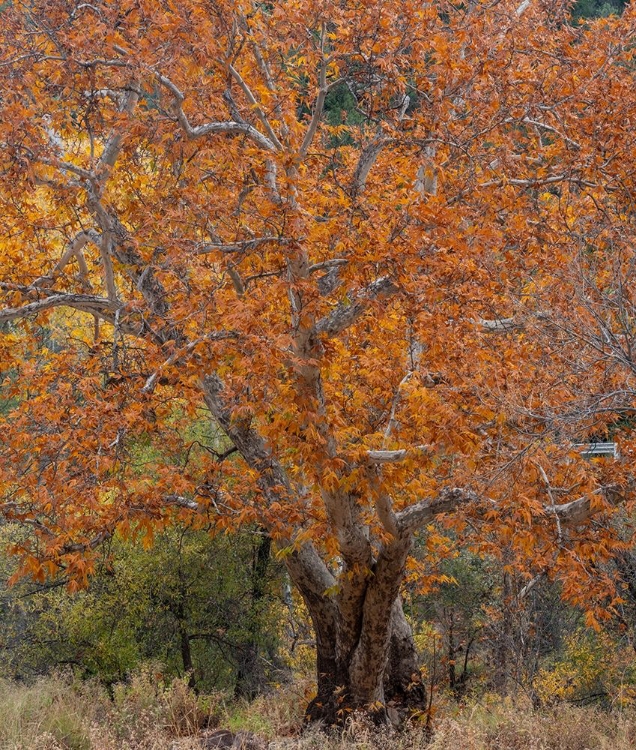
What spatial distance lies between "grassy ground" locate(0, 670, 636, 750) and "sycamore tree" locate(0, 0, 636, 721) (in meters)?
1.04

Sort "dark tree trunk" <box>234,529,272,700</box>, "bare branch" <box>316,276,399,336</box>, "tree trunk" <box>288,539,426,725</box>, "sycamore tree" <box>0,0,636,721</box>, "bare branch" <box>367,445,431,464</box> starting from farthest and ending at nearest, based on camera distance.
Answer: "dark tree trunk" <box>234,529,272,700</box>
"tree trunk" <box>288,539,426,725</box>
"bare branch" <box>316,276,399,336</box>
"bare branch" <box>367,445,431,464</box>
"sycamore tree" <box>0,0,636,721</box>

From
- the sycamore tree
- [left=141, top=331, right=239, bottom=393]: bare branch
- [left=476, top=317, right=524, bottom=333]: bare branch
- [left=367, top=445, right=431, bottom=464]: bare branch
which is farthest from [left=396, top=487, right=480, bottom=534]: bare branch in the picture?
[left=141, top=331, right=239, bottom=393]: bare branch

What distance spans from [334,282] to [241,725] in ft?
17.4

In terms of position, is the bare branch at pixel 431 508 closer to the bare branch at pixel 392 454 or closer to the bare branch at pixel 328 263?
the bare branch at pixel 392 454

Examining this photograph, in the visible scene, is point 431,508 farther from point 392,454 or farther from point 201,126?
point 201,126

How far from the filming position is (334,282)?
321 inches

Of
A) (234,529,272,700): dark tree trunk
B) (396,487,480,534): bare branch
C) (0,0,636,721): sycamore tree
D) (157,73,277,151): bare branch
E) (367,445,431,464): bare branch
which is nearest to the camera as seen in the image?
(0,0,636,721): sycamore tree

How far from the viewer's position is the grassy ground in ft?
20.3

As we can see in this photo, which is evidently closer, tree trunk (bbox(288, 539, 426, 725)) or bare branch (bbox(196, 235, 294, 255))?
bare branch (bbox(196, 235, 294, 255))

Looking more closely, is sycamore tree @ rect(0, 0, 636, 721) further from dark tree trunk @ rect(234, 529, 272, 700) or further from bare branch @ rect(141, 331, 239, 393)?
dark tree trunk @ rect(234, 529, 272, 700)

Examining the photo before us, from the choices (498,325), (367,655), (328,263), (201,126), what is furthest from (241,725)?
(201,126)

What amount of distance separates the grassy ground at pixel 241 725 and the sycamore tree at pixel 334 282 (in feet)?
3.42

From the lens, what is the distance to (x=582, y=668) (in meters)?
14.5

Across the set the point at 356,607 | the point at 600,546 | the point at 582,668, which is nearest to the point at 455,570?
the point at 582,668
